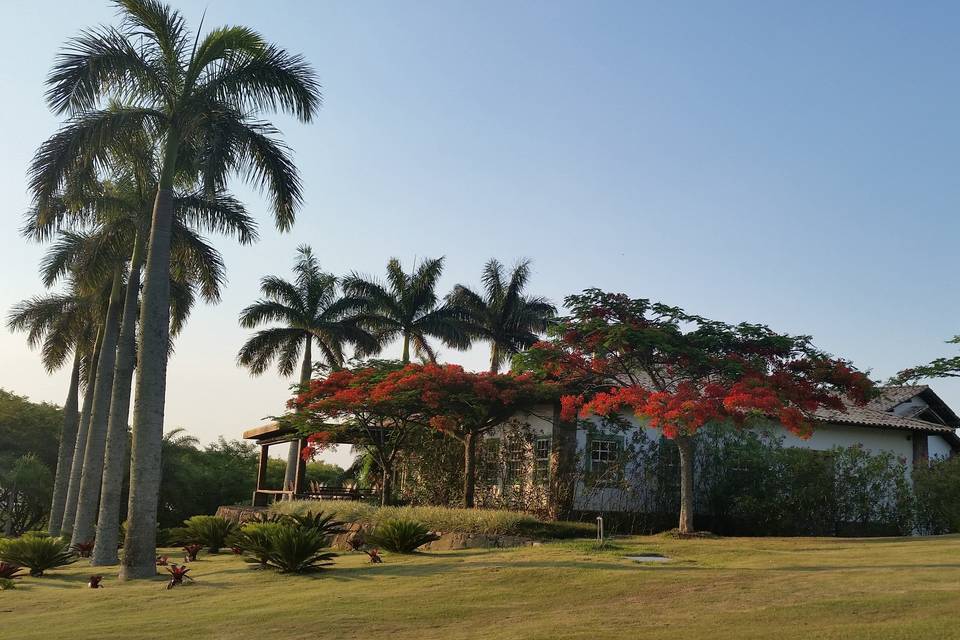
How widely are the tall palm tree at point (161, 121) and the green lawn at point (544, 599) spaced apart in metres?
3.64

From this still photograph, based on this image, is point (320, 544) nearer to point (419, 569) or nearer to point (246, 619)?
point (419, 569)

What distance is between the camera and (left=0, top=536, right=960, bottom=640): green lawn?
8.45 meters

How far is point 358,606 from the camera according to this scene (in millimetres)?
10180

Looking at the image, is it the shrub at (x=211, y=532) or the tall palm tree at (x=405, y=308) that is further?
the tall palm tree at (x=405, y=308)

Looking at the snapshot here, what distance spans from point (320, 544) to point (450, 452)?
10.7 metres

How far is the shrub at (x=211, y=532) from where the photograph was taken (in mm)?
19219

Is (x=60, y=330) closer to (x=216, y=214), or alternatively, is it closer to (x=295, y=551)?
(x=216, y=214)

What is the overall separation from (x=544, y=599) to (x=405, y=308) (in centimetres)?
2883

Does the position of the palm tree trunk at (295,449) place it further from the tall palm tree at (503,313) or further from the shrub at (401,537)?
the shrub at (401,537)

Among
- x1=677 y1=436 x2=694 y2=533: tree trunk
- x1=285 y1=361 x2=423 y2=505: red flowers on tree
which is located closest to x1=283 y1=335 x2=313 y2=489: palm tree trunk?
x1=285 y1=361 x2=423 y2=505: red flowers on tree

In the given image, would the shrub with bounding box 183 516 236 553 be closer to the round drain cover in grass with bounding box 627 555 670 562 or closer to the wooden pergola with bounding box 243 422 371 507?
the wooden pergola with bounding box 243 422 371 507

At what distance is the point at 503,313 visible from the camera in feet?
136

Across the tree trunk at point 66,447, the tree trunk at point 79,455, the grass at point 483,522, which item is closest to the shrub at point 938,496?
the grass at point 483,522

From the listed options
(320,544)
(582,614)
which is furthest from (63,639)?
(582,614)
